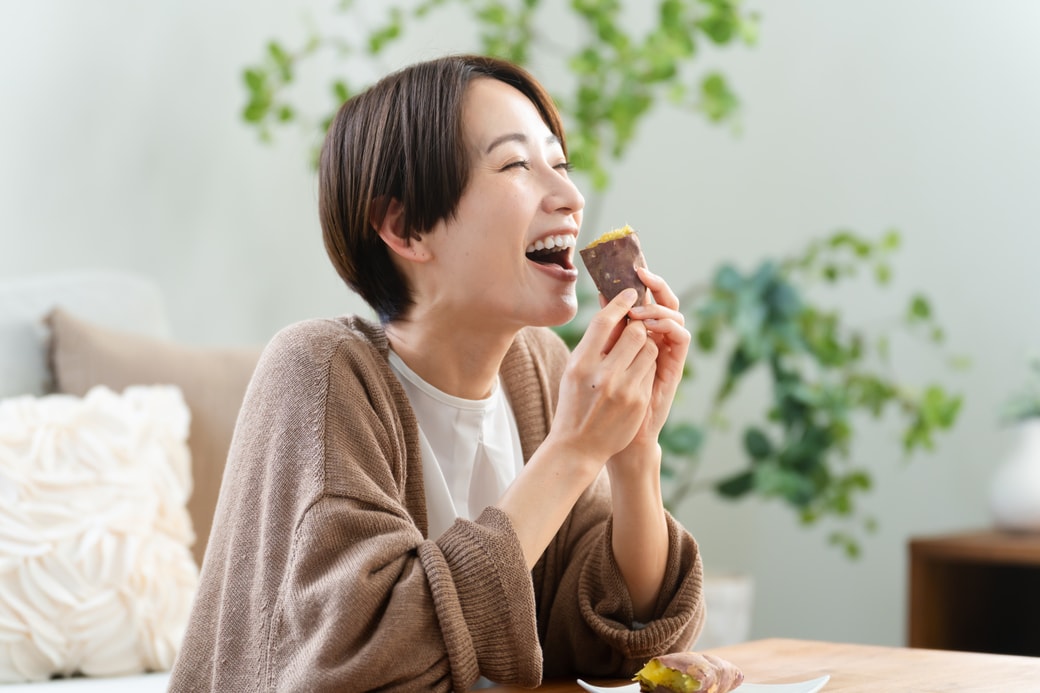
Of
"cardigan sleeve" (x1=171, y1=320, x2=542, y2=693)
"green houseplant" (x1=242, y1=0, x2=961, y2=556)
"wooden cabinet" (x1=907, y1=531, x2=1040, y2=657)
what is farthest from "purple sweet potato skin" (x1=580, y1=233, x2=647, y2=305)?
"wooden cabinet" (x1=907, y1=531, x2=1040, y2=657)

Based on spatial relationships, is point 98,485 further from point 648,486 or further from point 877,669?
point 877,669

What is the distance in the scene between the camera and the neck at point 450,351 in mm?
1158

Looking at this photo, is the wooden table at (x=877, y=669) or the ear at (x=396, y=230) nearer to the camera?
the wooden table at (x=877, y=669)

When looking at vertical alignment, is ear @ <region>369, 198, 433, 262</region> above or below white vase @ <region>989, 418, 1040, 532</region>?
above

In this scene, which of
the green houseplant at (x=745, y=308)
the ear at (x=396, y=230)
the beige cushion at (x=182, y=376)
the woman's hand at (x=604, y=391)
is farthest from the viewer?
the green houseplant at (x=745, y=308)

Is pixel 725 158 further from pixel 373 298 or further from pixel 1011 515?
pixel 373 298

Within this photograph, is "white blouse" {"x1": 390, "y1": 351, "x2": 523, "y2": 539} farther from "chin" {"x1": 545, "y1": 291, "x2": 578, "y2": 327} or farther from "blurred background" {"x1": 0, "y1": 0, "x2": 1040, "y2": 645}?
"blurred background" {"x1": 0, "y1": 0, "x2": 1040, "y2": 645}

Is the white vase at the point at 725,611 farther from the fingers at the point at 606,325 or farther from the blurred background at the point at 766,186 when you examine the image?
the fingers at the point at 606,325

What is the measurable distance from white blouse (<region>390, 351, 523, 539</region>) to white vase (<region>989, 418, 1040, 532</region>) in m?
1.40

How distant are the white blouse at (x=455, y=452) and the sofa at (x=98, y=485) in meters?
0.49

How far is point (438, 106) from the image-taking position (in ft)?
3.63

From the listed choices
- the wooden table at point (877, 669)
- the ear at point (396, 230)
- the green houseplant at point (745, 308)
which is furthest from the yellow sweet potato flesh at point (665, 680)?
the green houseplant at point (745, 308)

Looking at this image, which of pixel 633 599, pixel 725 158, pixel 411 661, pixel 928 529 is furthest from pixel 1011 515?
pixel 411 661

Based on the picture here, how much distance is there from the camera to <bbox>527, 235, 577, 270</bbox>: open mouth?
1104 mm
